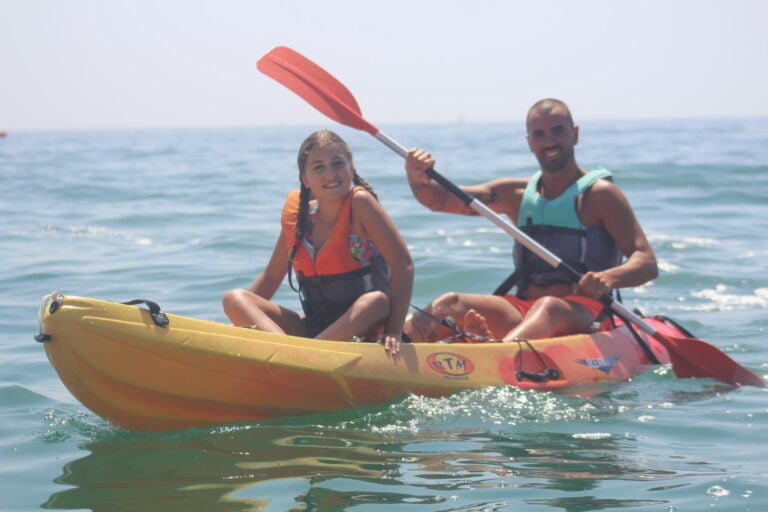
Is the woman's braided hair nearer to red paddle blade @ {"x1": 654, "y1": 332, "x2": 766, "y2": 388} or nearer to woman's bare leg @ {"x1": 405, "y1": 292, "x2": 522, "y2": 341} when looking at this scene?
woman's bare leg @ {"x1": 405, "y1": 292, "x2": 522, "y2": 341}

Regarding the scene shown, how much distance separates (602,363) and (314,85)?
2089mm

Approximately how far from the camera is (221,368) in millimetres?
4371

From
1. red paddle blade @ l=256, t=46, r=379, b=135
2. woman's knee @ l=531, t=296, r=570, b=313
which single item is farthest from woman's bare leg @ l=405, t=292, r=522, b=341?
red paddle blade @ l=256, t=46, r=379, b=135

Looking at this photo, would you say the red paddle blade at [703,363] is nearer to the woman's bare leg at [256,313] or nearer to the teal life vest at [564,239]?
the teal life vest at [564,239]

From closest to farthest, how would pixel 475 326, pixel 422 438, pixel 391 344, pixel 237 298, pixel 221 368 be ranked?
pixel 221 368 < pixel 422 438 < pixel 391 344 < pixel 237 298 < pixel 475 326

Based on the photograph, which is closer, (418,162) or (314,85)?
(418,162)

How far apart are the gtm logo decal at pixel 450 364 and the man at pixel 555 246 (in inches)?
14.8

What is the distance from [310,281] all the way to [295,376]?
676 millimetres

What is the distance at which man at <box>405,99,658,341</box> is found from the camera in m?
5.41

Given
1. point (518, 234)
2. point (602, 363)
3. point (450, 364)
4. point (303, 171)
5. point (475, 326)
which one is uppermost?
point (303, 171)

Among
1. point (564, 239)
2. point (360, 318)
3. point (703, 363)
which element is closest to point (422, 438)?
point (360, 318)

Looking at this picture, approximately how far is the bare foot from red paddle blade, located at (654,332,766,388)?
3.24ft

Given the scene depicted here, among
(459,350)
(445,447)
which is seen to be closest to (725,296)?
(459,350)

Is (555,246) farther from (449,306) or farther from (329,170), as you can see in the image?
(329,170)
